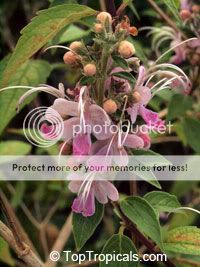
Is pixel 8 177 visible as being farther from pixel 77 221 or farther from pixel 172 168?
pixel 77 221

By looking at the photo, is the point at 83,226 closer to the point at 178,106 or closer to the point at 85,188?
the point at 85,188

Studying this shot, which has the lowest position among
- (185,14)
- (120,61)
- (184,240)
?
(184,240)

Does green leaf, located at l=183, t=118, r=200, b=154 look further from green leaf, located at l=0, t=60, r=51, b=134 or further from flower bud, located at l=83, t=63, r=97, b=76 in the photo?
flower bud, located at l=83, t=63, r=97, b=76

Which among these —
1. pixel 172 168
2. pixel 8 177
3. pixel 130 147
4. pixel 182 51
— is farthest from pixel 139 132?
pixel 8 177

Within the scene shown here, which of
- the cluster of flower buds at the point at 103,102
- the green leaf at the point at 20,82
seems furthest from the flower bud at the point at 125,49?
the green leaf at the point at 20,82

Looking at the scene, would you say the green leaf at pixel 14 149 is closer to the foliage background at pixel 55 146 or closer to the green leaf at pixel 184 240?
the foliage background at pixel 55 146

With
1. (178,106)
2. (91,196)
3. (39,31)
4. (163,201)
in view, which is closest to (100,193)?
(91,196)

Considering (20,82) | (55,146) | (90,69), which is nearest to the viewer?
(90,69)

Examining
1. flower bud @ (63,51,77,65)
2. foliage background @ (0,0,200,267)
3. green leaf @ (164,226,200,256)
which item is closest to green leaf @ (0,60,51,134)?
foliage background @ (0,0,200,267)
